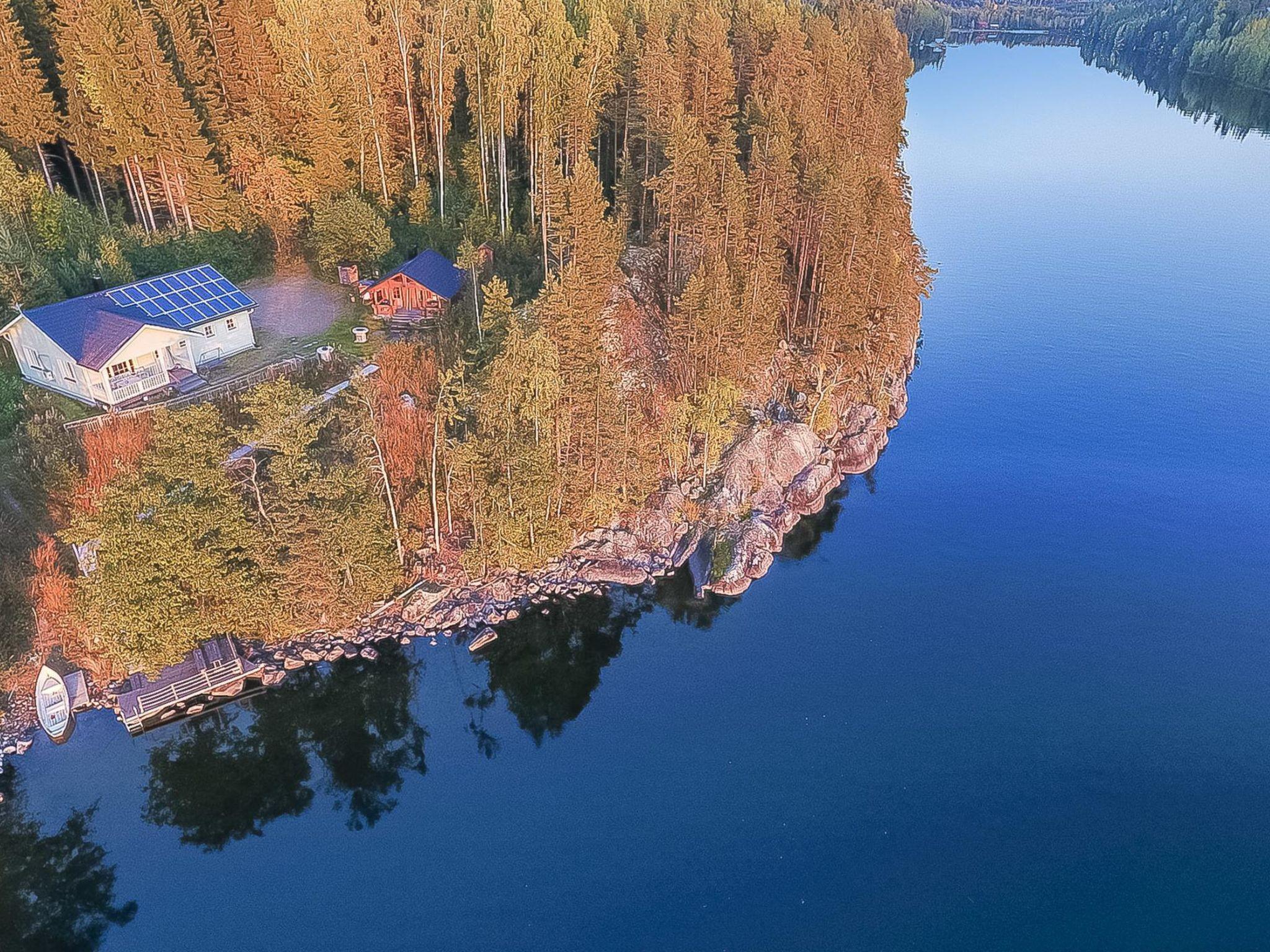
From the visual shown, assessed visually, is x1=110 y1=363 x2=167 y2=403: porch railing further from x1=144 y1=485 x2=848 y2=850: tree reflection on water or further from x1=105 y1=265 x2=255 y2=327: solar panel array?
x1=144 y1=485 x2=848 y2=850: tree reflection on water

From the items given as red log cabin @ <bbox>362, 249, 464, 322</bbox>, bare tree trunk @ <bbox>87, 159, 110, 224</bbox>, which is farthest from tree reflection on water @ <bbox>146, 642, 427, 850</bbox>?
bare tree trunk @ <bbox>87, 159, 110, 224</bbox>

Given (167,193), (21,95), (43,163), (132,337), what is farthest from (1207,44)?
(132,337)

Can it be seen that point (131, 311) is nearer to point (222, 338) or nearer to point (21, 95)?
point (222, 338)

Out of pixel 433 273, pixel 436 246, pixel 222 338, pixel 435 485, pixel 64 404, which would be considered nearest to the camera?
pixel 435 485

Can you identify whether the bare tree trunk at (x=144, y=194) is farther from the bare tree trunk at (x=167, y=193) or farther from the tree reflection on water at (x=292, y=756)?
the tree reflection on water at (x=292, y=756)

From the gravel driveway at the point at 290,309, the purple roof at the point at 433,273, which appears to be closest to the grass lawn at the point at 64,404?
the gravel driveway at the point at 290,309

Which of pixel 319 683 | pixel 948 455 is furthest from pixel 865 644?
pixel 319 683
